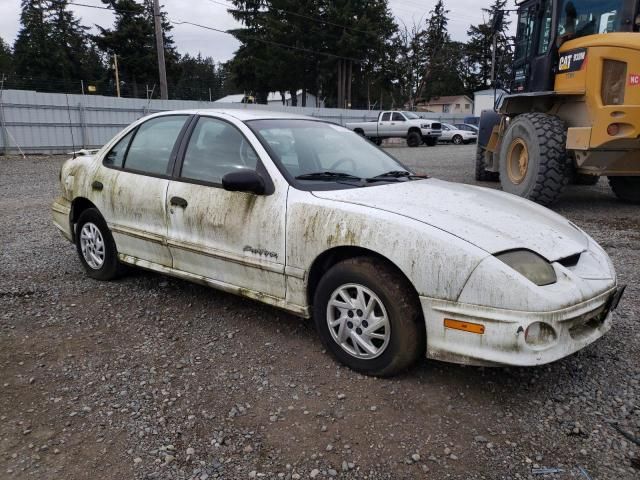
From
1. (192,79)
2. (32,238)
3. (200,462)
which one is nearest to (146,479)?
(200,462)

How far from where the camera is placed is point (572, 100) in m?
7.05

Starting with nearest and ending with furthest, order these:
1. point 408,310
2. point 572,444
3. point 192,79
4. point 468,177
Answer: point 572,444 → point 408,310 → point 468,177 → point 192,79

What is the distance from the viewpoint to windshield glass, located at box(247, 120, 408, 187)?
3.53 m

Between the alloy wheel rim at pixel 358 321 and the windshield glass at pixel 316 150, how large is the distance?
86cm

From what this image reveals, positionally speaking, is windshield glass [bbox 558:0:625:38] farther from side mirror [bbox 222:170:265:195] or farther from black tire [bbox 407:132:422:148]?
black tire [bbox 407:132:422:148]

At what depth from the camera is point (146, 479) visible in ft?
7.18

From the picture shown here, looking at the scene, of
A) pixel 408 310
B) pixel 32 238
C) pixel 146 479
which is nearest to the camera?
pixel 146 479

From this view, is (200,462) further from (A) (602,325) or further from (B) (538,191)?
(B) (538,191)

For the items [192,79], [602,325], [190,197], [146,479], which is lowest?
[146,479]

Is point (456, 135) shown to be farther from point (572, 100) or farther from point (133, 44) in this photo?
point (133, 44)

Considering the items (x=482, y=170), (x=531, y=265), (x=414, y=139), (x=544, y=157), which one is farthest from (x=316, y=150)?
(x=414, y=139)

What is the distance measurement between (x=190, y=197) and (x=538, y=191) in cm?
541

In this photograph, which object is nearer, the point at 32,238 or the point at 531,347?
the point at 531,347

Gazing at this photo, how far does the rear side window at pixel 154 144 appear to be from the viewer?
4043mm
